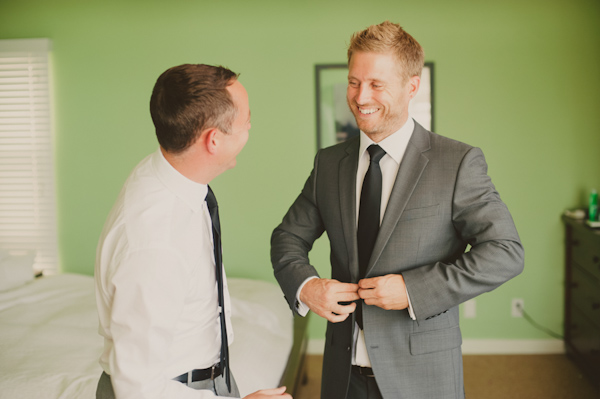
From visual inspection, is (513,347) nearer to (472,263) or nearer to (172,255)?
(472,263)

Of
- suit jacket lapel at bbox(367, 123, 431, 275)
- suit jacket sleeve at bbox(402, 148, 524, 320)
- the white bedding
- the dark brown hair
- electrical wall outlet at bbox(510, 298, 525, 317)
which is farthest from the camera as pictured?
electrical wall outlet at bbox(510, 298, 525, 317)

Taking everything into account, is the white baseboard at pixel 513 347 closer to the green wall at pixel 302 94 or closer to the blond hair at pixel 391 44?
the green wall at pixel 302 94

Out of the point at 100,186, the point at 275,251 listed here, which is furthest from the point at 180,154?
the point at 100,186

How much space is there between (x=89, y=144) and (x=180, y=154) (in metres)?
2.84

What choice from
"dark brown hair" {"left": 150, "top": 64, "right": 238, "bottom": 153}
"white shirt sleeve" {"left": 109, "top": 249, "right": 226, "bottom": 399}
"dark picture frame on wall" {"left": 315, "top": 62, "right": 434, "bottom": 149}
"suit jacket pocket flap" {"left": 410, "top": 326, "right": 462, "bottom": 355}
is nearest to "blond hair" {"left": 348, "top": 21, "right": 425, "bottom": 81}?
"dark brown hair" {"left": 150, "top": 64, "right": 238, "bottom": 153}

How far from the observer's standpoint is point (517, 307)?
358 centimetres

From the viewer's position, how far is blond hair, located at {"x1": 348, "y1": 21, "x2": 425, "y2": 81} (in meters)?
1.41

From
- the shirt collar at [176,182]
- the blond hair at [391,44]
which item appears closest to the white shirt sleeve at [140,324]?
the shirt collar at [176,182]

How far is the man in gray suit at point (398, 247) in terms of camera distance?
1303 millimetres

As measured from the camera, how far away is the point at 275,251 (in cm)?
158

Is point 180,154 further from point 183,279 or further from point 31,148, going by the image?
point 31,148

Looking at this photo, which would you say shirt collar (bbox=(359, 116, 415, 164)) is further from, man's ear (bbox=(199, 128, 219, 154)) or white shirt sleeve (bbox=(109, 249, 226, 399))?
white shirt sleeve (bbox=(109, 249, 226, 399))

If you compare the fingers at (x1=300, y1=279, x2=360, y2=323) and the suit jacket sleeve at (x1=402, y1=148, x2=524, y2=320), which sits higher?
the suit jacket sleeve at (x1=402, y1=148, x2=524, y2=320)

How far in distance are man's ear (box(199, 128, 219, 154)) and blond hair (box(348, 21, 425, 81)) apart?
0.53 m
